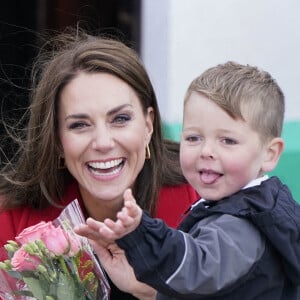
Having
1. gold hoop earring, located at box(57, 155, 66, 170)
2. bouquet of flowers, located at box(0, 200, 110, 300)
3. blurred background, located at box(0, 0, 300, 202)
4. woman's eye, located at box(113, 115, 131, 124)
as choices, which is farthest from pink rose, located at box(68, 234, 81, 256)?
blurred background, located at box(0, 0, 300, 202)

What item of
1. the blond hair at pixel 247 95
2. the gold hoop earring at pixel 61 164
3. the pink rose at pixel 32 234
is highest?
the blond hair at pixel 247 95

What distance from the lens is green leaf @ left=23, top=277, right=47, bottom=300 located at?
2045mm

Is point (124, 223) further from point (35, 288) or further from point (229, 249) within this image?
point (35, 288)

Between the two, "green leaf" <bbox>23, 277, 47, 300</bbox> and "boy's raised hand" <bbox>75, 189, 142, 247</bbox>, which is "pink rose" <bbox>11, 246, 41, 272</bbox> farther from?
"boy's raised hand" <bbox>75, 189, 142, 247</bbox>

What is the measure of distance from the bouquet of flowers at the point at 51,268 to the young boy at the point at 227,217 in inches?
7.3

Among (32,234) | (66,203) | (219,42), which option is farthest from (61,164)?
(219,42)

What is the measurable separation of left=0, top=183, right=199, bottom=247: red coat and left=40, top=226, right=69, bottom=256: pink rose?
55 centimetres

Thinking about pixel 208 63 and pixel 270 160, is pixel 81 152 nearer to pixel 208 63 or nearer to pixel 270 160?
pixel 270 160

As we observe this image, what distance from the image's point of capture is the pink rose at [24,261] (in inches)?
79.7

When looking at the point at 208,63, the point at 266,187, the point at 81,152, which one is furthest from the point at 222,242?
the point at 208,63

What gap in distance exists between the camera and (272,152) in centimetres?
198

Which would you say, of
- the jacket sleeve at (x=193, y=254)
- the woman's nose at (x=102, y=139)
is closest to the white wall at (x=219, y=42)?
the woman's nose at (x=102, y=139)

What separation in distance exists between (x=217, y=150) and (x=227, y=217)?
144mm

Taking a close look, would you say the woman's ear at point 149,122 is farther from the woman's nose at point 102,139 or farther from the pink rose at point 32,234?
the pink rose at point 32,234
